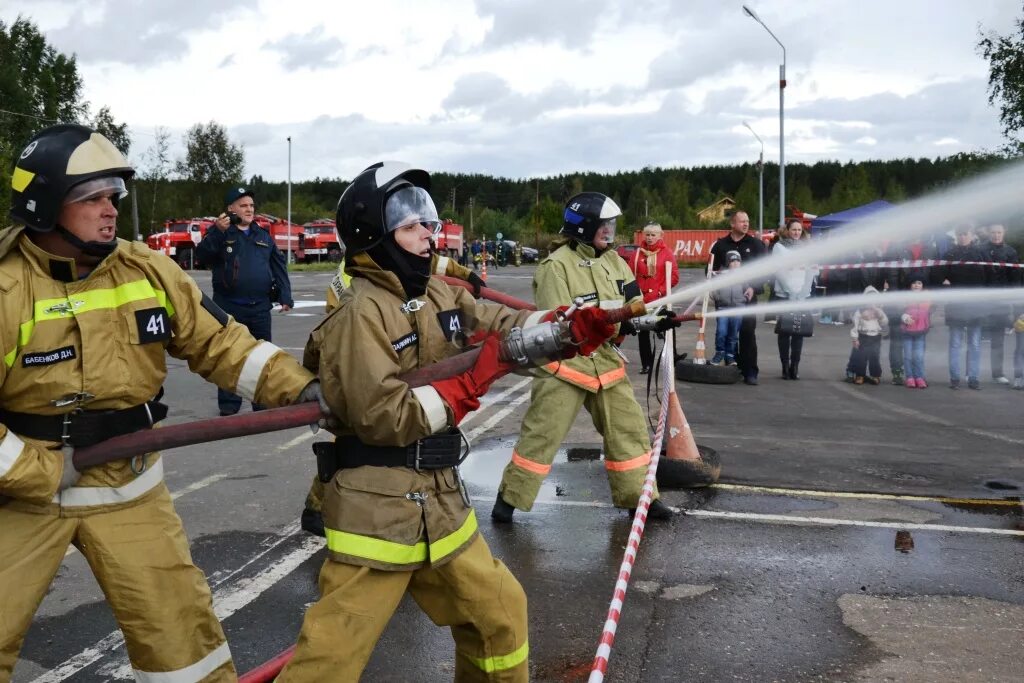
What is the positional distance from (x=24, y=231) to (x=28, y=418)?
0.55 m

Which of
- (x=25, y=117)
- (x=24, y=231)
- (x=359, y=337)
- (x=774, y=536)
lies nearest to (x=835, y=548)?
(x=774, y=536)

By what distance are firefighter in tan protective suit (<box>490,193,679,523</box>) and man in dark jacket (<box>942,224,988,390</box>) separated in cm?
728

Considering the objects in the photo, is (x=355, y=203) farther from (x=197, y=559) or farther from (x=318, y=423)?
(x=197, y=559)

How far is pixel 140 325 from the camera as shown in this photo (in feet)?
9.27

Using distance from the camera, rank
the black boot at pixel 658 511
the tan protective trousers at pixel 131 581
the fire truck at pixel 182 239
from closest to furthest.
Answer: the tan protective trousers at pixel 131 581 → the black boot at pixel 658 511 → the fire truck at pixel 182 239

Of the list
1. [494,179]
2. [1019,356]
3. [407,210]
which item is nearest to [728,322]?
[1019,356]

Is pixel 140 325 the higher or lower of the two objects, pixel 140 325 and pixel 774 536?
the higher

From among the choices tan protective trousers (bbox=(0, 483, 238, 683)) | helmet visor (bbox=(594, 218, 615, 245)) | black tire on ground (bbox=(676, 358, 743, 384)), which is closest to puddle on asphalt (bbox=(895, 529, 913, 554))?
helmet visor (bbox=(594, 218, 615, 245))

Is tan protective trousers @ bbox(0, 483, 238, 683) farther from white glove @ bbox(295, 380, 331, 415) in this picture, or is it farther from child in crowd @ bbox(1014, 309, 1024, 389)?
child in crowd @ bbox(1014, 309, 1024, 389)

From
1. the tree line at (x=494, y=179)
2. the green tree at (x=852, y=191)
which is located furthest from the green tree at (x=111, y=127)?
the green tree at (x=852, y=191)

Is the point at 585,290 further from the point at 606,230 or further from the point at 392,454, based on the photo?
the point at 392,454

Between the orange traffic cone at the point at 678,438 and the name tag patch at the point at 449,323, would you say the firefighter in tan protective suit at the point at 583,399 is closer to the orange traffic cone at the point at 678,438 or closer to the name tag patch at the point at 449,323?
the orange traffic cone at the point at 678,438

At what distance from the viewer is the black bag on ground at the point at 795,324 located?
39.0ft

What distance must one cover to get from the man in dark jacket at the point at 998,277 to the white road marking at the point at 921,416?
2003 millimetres
